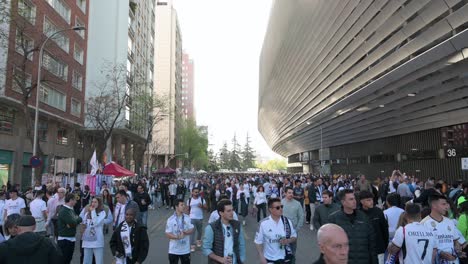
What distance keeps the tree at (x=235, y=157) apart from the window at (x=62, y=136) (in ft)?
340

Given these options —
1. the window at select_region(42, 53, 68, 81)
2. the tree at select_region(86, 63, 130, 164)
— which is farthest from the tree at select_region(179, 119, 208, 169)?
the window at select_region(42, 53, 68, 81)

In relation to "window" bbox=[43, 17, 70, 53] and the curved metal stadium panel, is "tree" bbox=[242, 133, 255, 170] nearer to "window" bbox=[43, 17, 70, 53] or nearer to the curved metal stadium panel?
the curved metal stadium panel

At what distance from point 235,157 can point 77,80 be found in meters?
106

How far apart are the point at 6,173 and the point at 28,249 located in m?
27.2

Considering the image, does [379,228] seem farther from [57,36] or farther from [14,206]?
[57,36]

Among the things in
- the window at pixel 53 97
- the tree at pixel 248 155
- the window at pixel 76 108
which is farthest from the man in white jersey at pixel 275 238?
the tree at pixel 248 155

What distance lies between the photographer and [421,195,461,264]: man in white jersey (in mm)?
5270

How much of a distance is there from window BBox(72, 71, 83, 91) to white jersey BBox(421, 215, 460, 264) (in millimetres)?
38164

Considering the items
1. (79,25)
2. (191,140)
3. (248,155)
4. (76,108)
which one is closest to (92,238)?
Answer: (76,108)

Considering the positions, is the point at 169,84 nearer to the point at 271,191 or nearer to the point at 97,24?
the point at 97,24

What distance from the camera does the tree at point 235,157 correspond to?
14200 cm

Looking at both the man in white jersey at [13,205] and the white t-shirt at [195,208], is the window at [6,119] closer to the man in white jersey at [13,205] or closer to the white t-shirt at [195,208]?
the man in white jersey at [13,205]

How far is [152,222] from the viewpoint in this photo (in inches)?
715

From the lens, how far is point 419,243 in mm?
5246
